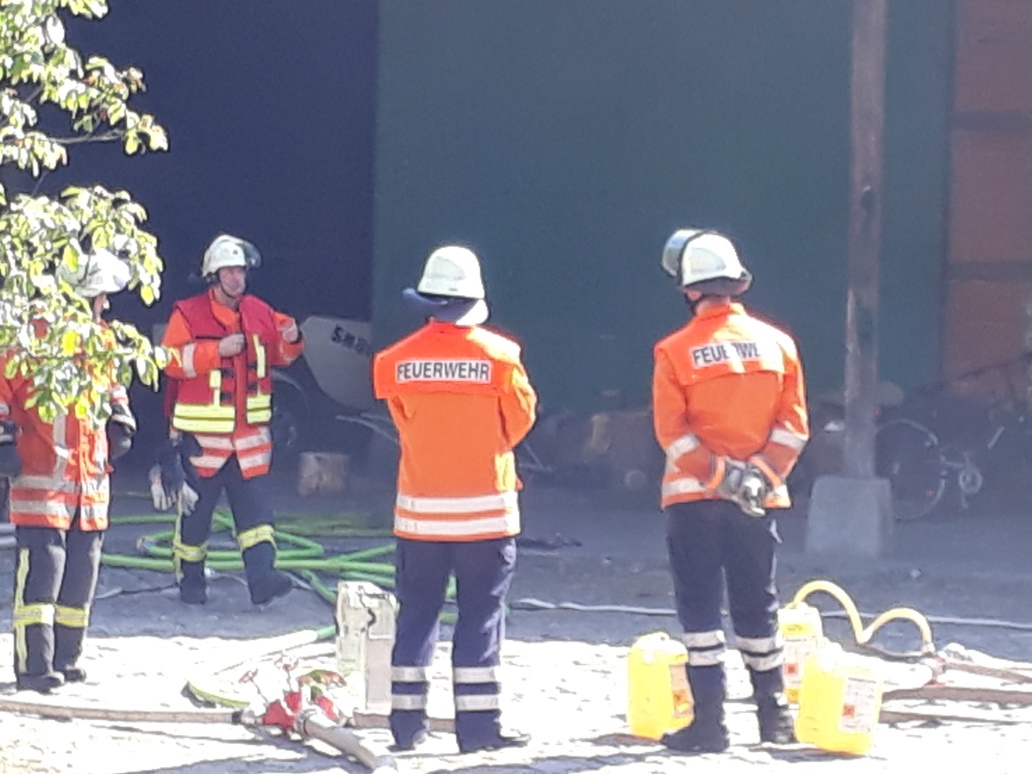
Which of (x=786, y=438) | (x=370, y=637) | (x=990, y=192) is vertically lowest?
(x=370, y=637)

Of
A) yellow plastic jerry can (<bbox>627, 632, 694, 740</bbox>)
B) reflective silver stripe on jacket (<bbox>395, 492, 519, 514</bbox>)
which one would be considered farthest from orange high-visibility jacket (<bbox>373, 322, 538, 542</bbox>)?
yellow plastic jerry can (<bbox>627, 632, 694, 740</bbox>)

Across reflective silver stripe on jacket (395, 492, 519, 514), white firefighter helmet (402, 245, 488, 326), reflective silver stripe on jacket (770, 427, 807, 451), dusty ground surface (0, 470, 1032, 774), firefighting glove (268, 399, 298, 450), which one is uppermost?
white firefighter helmet (402, 245, 488, 326)

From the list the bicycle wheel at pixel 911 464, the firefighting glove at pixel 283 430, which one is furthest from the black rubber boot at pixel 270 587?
the firefighting glove at pixel 283 430

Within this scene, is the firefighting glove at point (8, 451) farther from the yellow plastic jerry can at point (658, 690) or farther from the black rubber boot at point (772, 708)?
the black rubber boot at point (772, 708)

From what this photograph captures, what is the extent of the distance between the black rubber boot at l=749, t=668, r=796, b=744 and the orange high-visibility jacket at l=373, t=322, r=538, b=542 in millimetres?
1035

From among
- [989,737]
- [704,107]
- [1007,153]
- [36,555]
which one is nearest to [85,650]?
[36,555]

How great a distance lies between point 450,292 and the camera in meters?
7.50

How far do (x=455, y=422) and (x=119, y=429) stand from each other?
1.81 meters

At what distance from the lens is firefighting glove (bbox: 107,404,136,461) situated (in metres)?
8.62

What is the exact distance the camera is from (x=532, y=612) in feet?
34.3

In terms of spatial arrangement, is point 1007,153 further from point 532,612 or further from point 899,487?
point 532,612

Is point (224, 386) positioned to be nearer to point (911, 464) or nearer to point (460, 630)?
point (460, 630)

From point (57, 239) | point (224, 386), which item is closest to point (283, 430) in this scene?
point (224, 386)

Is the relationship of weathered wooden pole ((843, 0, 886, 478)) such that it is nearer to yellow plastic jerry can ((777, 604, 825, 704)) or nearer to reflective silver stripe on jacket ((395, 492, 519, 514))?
yellow plastic jerry can ((777, 604, 825, 704))
